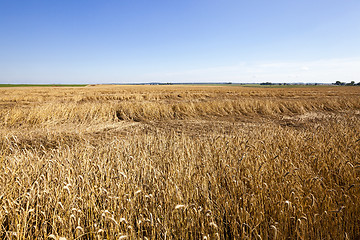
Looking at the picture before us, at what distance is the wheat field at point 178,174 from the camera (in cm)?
218

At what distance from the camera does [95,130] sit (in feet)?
24.7

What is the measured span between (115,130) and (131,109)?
10.4 ft

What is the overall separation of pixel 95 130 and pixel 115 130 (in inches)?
28.3

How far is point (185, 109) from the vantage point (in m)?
11.1

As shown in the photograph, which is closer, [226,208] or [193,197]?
[226,208]

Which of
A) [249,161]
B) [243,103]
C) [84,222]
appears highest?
[243,103]

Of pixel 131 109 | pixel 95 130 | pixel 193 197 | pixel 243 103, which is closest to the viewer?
pixel 193 197

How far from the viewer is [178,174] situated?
9.83ft

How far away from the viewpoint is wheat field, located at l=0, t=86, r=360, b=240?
2178 millimetres

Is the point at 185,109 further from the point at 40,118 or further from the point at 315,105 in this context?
the point at 315,105

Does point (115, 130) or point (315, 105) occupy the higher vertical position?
point (315, 105)

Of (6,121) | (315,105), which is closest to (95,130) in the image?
(6,121)

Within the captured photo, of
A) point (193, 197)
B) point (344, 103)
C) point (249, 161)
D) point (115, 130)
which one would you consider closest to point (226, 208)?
point (193, 197)

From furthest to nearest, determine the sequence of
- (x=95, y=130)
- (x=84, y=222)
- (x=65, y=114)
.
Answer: (x=65, y=114)
(x=95, y=130)
(x=84, y=222)
